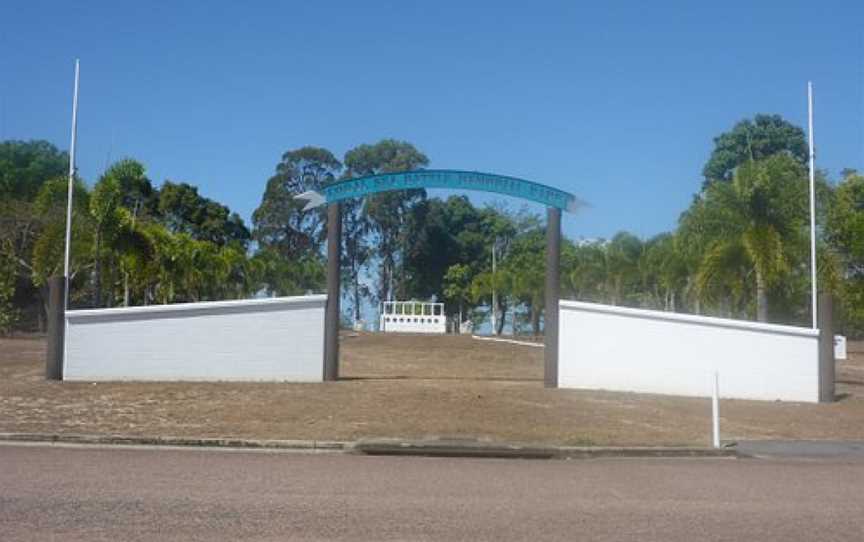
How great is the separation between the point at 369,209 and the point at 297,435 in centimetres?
5893

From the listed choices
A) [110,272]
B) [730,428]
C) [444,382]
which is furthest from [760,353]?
[110,272]

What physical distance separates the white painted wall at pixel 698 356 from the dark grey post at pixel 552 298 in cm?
72

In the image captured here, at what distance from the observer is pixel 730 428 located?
16.7m

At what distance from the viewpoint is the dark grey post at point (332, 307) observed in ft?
70.3

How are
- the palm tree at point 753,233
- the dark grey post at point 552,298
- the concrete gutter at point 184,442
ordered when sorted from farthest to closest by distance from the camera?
1. the palm tree at point 753,233
2. the dark grey post at point 552,298
3. the concrete gutter at point 184,442

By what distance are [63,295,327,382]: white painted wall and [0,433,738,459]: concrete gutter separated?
673cm

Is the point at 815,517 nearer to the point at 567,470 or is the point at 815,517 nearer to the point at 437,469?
the point at 567,470

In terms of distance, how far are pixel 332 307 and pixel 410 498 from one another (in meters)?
12.1

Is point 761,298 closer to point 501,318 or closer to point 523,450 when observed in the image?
point 523,450

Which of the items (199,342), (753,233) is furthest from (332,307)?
(753,233)

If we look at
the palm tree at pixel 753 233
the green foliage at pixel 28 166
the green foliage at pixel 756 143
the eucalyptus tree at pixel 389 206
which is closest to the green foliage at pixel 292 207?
the eucalyptus tree at pixel 389 206

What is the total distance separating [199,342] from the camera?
21203 millimetres

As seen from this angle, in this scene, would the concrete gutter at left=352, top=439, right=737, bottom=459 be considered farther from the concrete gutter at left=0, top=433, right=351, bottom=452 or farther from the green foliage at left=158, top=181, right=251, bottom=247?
the green foliage at left=158, top=181, right=251, bottom=247

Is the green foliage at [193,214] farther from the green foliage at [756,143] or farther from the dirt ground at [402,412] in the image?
the dirt ground at [402,412]
